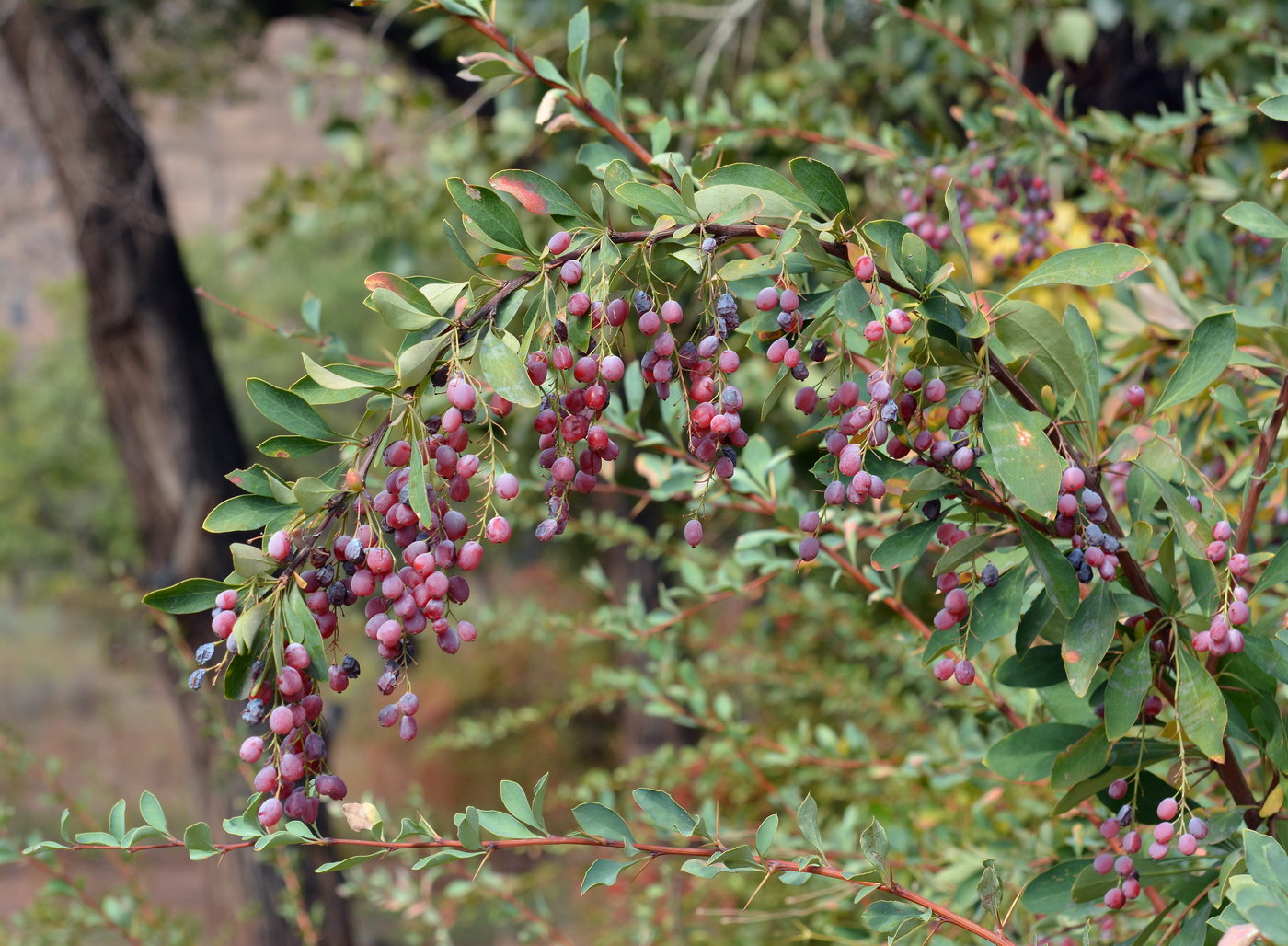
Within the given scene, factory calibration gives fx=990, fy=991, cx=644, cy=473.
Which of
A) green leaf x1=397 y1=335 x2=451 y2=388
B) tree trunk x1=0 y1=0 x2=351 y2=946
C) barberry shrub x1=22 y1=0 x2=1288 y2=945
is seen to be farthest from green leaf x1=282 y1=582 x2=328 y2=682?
tree trunk x1=0 y1=0 x2=351 y2=946

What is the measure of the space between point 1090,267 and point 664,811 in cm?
34

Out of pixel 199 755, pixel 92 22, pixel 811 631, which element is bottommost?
pixel 199 755

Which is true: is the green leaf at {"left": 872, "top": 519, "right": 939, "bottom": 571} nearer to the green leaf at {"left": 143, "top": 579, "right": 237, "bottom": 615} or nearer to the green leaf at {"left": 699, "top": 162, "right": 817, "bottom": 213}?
the green leaf at {"left": 699, "top": 162, "right": 817, "bottom": 213}

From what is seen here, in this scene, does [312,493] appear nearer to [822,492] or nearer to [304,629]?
[304,629]

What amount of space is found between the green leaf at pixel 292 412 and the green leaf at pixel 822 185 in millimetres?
259

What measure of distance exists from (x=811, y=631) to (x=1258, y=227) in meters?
1.69

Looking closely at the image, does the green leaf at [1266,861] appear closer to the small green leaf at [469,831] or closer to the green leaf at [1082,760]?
the green leaf at [1082,760]

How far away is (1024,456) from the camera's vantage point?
45 centimetres

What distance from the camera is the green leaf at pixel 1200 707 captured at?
0.49 meters

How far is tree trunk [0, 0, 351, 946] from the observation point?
102 inches

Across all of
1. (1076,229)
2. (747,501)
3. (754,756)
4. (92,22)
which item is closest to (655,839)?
(754,756)

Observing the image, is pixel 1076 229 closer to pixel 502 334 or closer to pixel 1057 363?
pixel 1057 363

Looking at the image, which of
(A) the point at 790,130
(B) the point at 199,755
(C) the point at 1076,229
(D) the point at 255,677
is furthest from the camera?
(B) the point at 199,755

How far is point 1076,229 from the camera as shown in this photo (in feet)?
4.45
